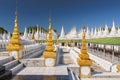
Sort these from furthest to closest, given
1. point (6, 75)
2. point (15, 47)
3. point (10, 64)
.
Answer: point (15, 47) → point (10, 64) → point (6, 75)

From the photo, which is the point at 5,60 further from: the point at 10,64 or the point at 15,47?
the point at 15,47

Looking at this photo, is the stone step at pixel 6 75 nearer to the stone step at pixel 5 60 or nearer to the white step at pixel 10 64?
the white step at pixel 10 64

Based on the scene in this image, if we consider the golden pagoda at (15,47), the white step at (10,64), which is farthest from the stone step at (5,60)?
the golden pagoda at (15,47)

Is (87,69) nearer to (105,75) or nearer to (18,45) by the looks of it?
(105,75)

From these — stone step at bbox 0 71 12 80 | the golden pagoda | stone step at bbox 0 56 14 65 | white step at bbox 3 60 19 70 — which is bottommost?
stone step at bbox 0 71 12 80

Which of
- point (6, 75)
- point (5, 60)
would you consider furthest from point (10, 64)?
point (6, 75)

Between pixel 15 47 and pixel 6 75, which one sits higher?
pixel 15 47

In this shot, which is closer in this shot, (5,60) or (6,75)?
(6,75)

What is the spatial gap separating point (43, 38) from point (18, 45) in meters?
36.6

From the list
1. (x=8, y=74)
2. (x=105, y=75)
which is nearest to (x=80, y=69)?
(x=105, y=75)

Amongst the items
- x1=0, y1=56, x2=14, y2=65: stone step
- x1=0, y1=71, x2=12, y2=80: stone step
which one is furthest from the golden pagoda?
x1=0, y1=71, x2=12, y2=80: stone step

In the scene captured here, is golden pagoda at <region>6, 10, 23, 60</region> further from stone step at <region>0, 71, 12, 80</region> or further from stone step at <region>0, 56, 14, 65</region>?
stone step at <region>0, 71, 12, 80</region>

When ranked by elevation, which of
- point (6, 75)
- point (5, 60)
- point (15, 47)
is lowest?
point (6, 75)

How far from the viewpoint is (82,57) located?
9344 millimetres
